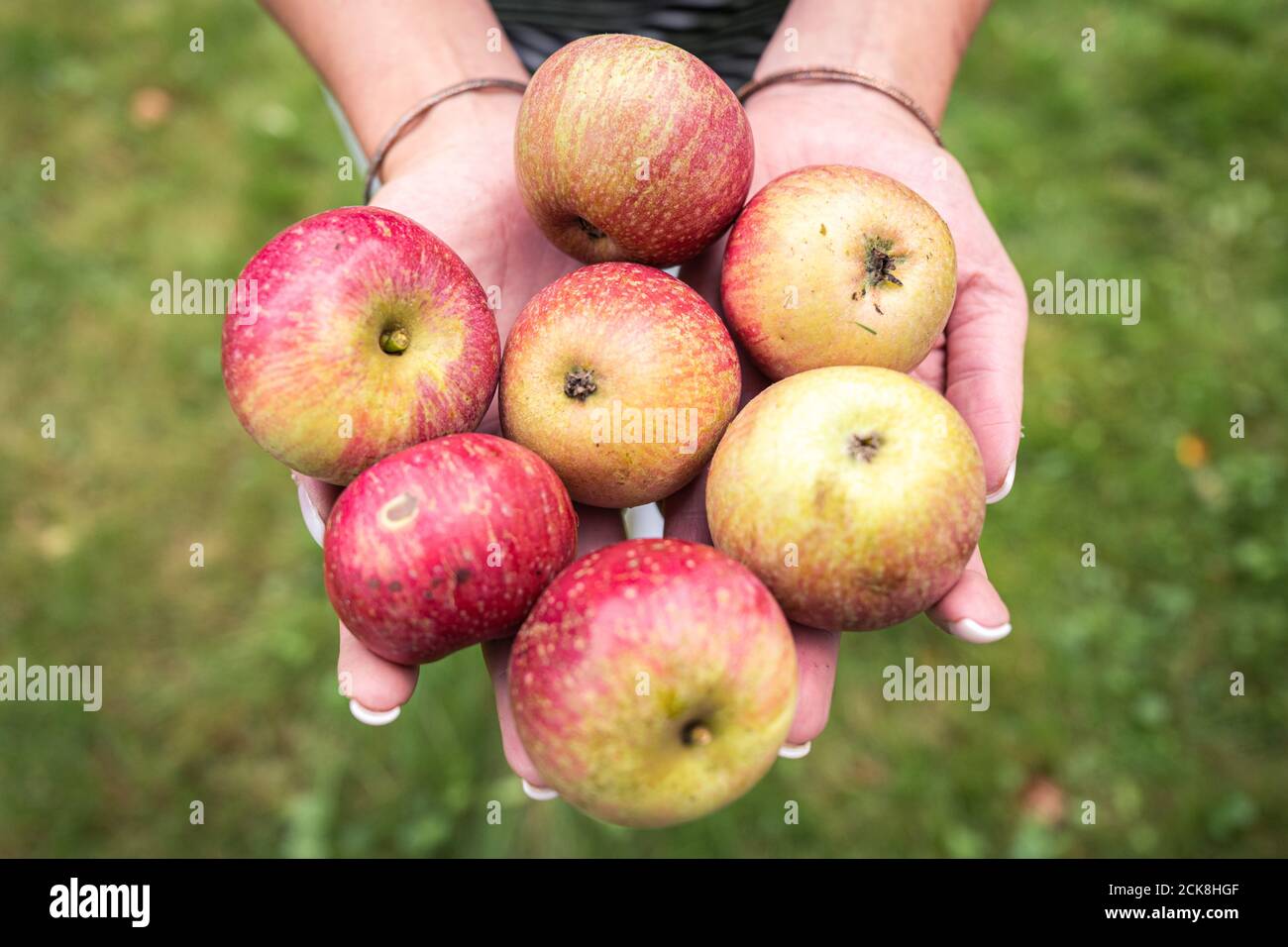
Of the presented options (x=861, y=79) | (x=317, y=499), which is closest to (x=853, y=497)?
(x=317, y=499)

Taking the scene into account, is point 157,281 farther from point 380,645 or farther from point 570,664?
point 570,664

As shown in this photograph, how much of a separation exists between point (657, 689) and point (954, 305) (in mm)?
1738

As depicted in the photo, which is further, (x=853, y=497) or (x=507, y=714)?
(x=507, y=714)

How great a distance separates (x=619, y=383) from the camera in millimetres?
2771

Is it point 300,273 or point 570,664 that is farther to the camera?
point 300,273

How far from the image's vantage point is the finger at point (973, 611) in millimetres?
2693

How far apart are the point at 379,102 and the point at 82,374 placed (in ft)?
9.08

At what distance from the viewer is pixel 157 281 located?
569cm

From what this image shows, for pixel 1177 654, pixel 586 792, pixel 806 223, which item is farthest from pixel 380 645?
pixel 1177 654

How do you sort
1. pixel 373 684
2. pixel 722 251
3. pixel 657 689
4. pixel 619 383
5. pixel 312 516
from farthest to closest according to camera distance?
→ pixel 722 251 → pixel 312 516 → pixel 619 383 → pixel 373 684 → pixel 657 689

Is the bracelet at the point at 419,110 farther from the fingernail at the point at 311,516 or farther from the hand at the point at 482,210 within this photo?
the fingernail at the point at 311,516

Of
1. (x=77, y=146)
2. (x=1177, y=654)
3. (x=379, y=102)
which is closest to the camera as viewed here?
(x=379, y=102)

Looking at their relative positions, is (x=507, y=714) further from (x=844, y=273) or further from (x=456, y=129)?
(x=456, y=129)

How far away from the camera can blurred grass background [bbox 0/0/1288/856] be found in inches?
163
